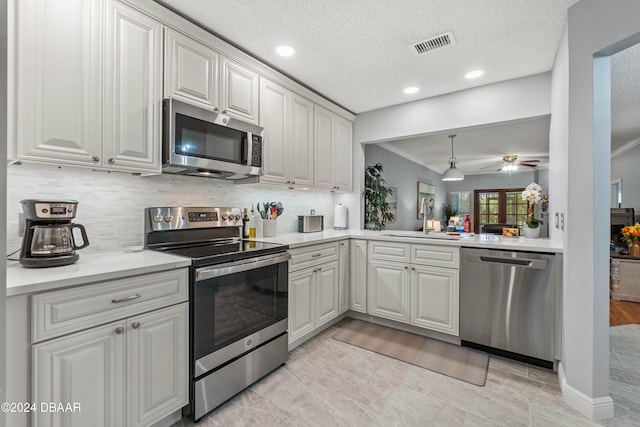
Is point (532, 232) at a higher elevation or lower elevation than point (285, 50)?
lower

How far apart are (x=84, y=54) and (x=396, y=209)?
202 inches

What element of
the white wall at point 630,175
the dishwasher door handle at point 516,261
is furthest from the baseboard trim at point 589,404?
the white wall at point 630,175

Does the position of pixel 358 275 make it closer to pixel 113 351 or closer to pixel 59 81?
pixel 113 351

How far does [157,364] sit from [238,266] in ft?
2.09

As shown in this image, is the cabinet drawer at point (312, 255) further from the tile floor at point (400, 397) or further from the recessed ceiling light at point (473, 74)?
the recessed ceiling light at point (473, 74)

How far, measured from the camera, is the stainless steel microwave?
1822mm

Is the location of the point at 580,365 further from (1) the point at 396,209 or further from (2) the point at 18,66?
(1) the point at 396,209

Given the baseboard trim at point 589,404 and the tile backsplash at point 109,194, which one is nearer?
the tile backsplash at point 109,194

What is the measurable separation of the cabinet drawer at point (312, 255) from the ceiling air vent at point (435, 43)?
1812mm

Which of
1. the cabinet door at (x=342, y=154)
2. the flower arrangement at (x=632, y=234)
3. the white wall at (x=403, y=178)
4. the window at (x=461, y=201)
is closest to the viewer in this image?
the cabinet door at (x=342, y=154)

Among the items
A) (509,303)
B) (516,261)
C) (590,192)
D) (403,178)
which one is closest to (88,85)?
(590,192)

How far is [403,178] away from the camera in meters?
6.22

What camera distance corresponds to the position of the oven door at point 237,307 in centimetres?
165

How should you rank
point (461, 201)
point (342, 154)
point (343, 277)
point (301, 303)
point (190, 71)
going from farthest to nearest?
point (461, 201), point (342, 154), point (343, 277), point (301, 303), point (190, 71)
